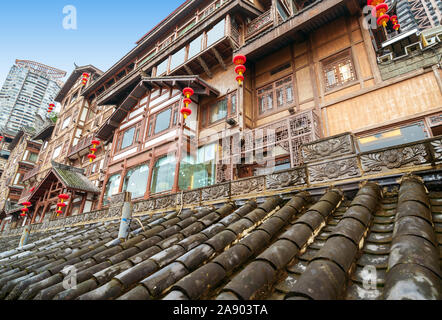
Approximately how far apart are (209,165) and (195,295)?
9027 millimetres

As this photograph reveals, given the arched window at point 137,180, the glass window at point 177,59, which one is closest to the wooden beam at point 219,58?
the glass window at point 177,59

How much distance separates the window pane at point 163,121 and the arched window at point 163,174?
179 centimetres

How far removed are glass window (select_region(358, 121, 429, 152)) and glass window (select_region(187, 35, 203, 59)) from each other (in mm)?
9937

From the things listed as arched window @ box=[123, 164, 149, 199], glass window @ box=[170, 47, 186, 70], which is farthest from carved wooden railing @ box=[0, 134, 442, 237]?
glass window @ box=[170, 47, 186, 70]

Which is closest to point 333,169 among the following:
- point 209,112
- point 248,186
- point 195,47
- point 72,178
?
point 248,186

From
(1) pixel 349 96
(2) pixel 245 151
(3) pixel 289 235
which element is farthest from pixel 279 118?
(3) pixel 289 235

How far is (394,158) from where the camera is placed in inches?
158

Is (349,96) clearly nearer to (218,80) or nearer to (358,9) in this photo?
(358,9)

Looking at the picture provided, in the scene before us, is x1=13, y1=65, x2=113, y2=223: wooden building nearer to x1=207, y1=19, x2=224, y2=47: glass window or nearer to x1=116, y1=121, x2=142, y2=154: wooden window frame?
x1=116, y1=121, x2=142, y2=154: wooden window frame

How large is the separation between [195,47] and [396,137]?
438 inches

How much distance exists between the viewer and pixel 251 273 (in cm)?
234

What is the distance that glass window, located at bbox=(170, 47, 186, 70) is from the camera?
14.3 m

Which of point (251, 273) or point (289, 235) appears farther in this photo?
point (289, 235)

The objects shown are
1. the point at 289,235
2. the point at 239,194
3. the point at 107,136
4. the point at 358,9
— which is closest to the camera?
the point at 289,235
